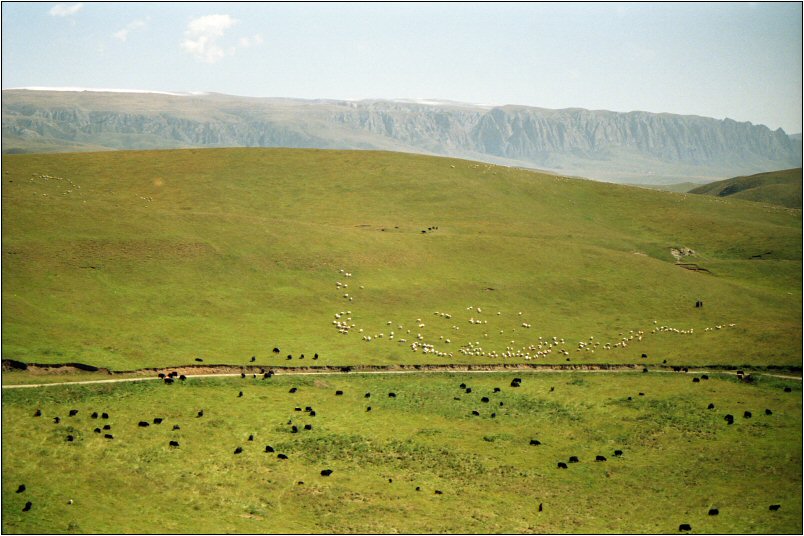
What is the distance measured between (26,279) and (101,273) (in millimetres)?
6125

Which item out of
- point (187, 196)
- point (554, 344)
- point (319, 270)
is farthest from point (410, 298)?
point (187, 196)

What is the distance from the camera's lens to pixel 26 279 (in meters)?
59.7

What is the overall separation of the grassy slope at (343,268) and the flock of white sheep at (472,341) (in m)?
0.56

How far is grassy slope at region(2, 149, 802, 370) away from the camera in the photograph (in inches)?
2255

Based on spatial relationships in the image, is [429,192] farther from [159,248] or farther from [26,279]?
[26,279]

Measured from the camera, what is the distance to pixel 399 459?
1528 inches

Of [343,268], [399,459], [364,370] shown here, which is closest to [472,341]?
[364,370]

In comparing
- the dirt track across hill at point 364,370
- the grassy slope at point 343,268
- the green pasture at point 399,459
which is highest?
the grassy slope at point 343,268

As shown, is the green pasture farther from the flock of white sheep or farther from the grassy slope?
the grassy slope

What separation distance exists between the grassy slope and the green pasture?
7944 millimetres

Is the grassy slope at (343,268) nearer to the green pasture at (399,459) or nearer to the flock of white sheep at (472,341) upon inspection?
the flock of white sheep at (472,341)

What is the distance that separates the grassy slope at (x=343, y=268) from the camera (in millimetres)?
57281

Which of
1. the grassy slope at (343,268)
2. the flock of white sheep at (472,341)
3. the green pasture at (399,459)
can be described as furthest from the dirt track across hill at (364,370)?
the flock of white sheep at (472,341)

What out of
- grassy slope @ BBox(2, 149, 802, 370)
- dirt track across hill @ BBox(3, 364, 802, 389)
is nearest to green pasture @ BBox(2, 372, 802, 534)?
dirt track across hill @ BBox(3, 364, 802, 389)
